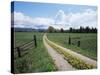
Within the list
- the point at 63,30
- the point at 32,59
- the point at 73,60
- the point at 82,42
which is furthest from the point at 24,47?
the point at 82,42

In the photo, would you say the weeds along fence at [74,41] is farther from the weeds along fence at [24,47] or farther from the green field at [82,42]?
the weeds along fence at [24,47]

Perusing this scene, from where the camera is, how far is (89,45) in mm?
3270

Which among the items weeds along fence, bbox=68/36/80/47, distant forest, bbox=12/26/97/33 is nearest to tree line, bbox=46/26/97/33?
distant forest, bbox=12/26/97/33

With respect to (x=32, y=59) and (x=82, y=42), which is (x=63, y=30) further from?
(x=32, y=59)

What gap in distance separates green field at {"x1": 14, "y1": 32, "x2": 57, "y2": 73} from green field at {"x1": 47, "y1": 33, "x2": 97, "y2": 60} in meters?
0.29

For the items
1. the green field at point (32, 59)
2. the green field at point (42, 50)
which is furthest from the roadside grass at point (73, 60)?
the green field at point (32, 59)

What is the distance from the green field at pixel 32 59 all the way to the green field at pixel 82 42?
0.29 meters

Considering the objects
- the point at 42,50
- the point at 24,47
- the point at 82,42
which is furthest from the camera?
the point at 82,42

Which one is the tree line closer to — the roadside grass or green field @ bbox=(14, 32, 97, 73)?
green field @ bbox=(14, 32, 97, 73)

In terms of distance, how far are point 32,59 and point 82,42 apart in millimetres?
883

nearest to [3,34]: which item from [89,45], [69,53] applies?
[69,53]

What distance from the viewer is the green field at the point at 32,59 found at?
2771mm

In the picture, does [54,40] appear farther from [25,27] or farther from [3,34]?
[3,34]

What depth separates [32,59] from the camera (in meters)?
2.86
